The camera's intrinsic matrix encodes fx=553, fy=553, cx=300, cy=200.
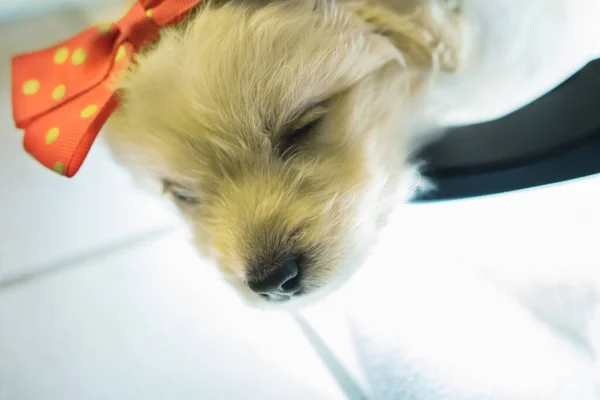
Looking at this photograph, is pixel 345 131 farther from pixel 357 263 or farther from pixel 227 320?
pixel 227 320

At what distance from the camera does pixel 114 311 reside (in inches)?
39.9

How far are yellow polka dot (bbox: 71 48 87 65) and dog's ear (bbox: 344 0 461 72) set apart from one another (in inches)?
12.7

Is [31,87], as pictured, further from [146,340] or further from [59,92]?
[146,340]

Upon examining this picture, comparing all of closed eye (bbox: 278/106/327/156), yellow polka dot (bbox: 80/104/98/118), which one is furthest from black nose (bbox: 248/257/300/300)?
yellow polka dot (bbox: 80/104/98/118)

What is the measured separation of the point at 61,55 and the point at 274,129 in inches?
10.9

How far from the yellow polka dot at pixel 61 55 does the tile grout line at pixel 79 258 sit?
0.53 metres

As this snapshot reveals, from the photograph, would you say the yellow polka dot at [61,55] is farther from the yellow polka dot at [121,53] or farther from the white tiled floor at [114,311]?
the white tiled floor at [114,311]

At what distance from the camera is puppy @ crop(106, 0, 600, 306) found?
0.60m

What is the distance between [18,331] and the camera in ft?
3.25

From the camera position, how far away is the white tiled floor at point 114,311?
0.89m

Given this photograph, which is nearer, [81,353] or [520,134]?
[520,134]

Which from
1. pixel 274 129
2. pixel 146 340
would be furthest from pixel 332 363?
pixel 274 129

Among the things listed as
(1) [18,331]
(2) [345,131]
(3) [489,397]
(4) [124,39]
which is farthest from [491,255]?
(1) [18,331]

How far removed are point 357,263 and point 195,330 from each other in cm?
41
